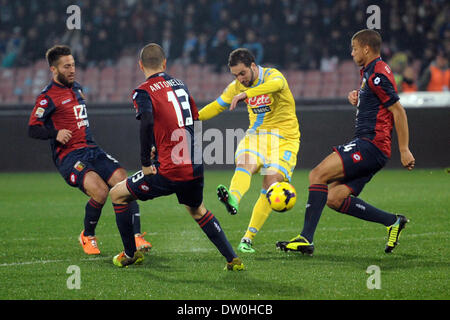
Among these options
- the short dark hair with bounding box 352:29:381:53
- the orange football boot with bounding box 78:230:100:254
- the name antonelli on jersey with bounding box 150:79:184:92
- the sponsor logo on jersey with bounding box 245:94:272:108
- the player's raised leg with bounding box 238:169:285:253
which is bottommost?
the orange football boot with bounding box 78:230:100:254

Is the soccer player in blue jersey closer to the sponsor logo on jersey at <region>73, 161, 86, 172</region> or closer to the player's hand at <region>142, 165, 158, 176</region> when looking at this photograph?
the player's hand at <region>142, 165, 158, 176</region>

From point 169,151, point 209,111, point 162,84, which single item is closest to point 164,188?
point 169,151

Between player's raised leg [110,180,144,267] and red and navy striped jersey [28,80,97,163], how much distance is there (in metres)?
1.55

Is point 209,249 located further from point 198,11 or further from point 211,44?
point 198,11

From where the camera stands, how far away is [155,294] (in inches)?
194

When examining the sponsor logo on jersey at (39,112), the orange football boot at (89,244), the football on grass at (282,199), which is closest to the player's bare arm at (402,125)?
the football on grass at (282,199)

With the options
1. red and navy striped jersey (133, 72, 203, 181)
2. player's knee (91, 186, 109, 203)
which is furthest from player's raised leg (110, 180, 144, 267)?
player's knee (91, 186, 109, 203)

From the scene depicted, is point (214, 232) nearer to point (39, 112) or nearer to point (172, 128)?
point (172, 128)

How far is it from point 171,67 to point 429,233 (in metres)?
11.4

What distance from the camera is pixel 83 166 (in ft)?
23.1

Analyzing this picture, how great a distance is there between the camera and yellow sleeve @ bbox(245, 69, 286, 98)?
6.50m

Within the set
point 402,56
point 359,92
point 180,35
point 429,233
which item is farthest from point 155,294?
point 180,35

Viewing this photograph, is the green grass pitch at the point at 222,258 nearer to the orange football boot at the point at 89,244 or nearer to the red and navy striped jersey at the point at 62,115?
the orange football boot at the point at 89,244

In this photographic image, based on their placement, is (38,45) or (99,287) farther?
(38,45)
